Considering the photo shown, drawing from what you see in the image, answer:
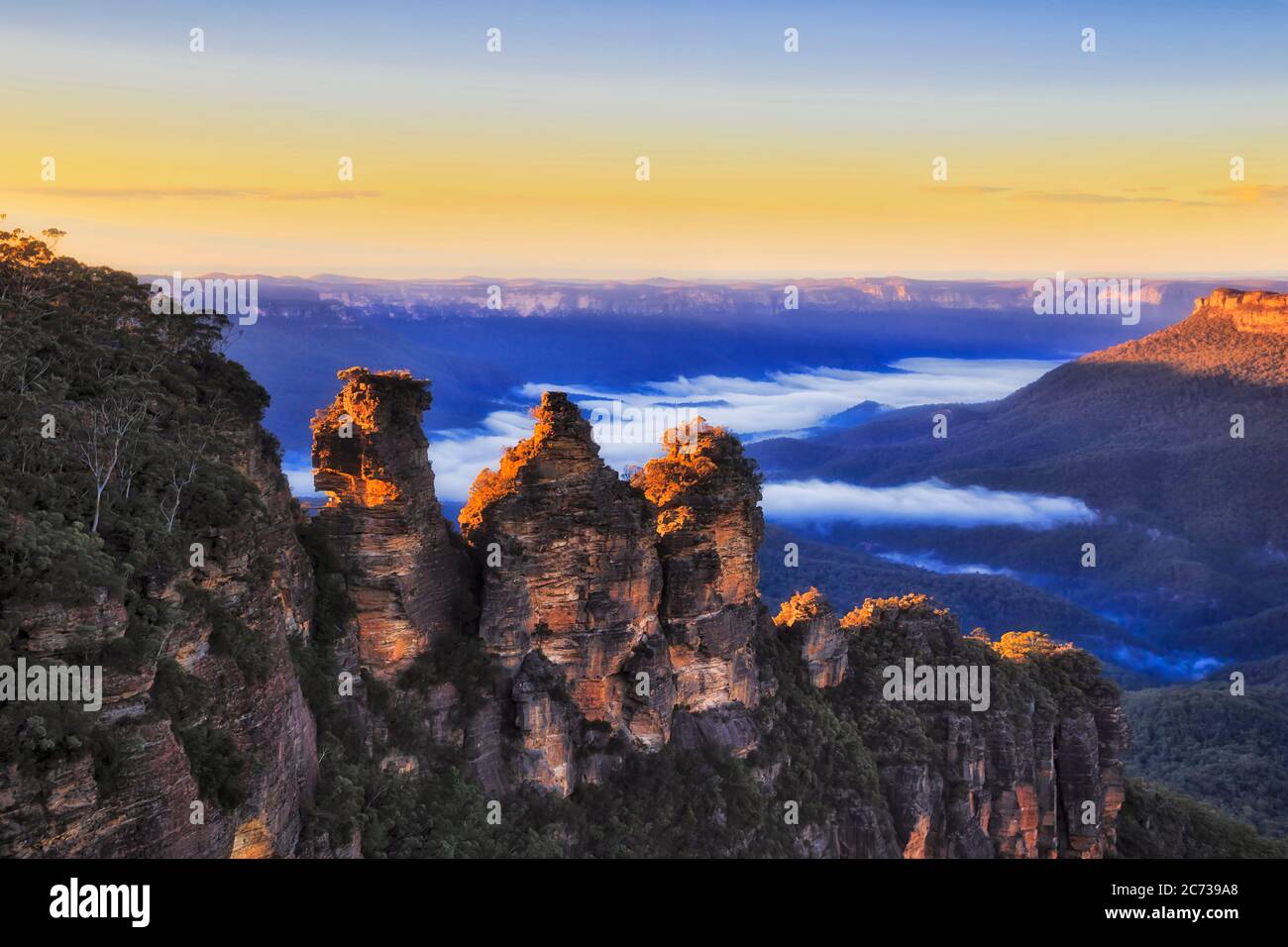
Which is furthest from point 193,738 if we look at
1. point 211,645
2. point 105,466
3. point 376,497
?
point 376,497

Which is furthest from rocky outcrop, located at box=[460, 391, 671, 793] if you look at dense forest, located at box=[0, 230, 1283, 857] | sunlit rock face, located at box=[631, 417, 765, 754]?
sunlit rock face, located at box=[631, 417, 765, 754]

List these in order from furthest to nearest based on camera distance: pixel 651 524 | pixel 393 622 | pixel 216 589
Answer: pixel 651 524, pixel 393 622, pixel 216 589

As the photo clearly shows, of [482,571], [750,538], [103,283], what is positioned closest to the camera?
[103,283]

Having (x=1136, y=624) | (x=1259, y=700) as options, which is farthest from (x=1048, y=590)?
(x=1259, y=700)

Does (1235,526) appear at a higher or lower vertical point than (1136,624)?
higher

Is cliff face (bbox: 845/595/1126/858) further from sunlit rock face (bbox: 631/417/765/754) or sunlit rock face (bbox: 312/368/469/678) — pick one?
sunlit rock face (bbox: 312/368/469/678)
